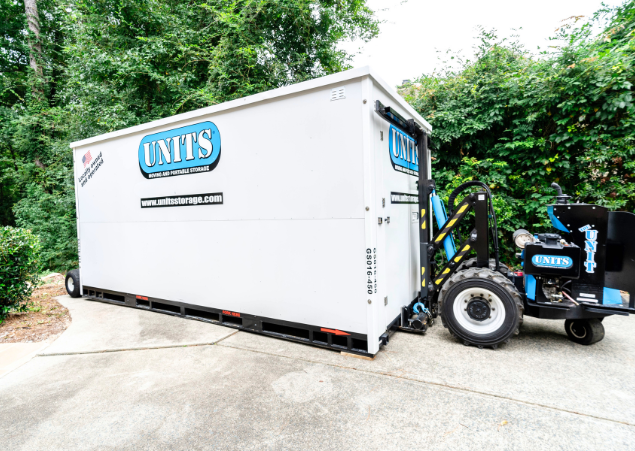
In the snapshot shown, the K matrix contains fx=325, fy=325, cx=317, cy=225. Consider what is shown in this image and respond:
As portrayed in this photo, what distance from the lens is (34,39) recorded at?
12094 millimetres

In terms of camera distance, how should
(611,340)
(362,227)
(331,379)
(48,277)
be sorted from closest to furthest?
(331,379), (362,227), (611,340), (48,277)

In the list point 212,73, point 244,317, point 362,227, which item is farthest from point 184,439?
point 212,73

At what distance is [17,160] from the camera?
12.4 meters

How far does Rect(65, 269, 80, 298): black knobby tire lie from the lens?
6383 millimetres

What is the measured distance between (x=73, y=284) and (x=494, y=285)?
24.1 ft

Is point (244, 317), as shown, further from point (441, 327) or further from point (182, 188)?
point (441, 327)

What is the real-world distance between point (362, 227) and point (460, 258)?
1457 mm

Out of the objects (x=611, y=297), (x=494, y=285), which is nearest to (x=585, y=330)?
(x=611, y=297)

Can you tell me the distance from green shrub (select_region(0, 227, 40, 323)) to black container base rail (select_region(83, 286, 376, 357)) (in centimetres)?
124

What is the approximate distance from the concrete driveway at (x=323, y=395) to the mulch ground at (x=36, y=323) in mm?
720

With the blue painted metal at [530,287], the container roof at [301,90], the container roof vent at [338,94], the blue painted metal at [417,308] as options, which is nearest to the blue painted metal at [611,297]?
the blue painted metal at [530,287]

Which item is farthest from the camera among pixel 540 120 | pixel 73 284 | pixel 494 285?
pixel 73 284

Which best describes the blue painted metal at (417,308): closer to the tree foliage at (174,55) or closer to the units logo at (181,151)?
the units logo at (181,151)

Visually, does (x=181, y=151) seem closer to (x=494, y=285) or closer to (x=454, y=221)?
(x=454, y=221)
